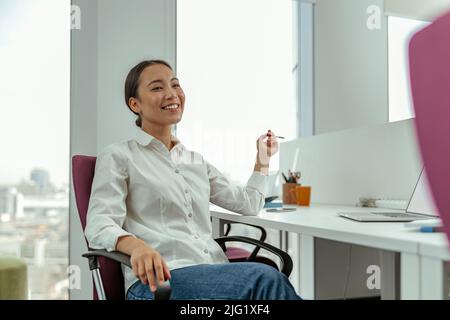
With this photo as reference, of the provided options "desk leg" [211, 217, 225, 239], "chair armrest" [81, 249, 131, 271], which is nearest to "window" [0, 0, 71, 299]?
"desk leg" [211, 217, 225, 239]

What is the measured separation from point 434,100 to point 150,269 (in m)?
0.67

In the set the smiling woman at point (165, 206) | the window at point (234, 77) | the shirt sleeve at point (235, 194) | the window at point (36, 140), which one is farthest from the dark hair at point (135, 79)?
the window at point (234, 77)

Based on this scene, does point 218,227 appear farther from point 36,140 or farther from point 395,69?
point 395,69

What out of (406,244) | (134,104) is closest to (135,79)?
(134,104)

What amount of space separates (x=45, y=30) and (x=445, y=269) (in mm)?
2407

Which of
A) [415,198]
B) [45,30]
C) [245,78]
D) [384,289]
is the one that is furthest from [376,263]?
[45,30]

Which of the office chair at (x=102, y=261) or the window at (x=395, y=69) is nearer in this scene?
the office chair at (x=102, y=261)

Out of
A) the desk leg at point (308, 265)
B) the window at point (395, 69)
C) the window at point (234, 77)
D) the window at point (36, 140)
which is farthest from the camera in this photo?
the window at point (395, 69)

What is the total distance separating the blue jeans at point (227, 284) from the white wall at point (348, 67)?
229cm

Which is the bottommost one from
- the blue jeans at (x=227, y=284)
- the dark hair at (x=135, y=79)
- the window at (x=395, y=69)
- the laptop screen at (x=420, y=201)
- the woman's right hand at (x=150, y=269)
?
the blue jeans at (x=227, y=284)

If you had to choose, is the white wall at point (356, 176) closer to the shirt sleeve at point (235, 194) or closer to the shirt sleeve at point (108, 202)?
the shirt sleeve at point (235, 194)

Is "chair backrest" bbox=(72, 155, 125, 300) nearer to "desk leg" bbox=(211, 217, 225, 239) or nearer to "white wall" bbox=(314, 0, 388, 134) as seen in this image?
"desk leg" bbox=(211, 217, 225, 239)

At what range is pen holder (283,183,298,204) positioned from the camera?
214 centimetres

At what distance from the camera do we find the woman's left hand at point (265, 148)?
1.59m
